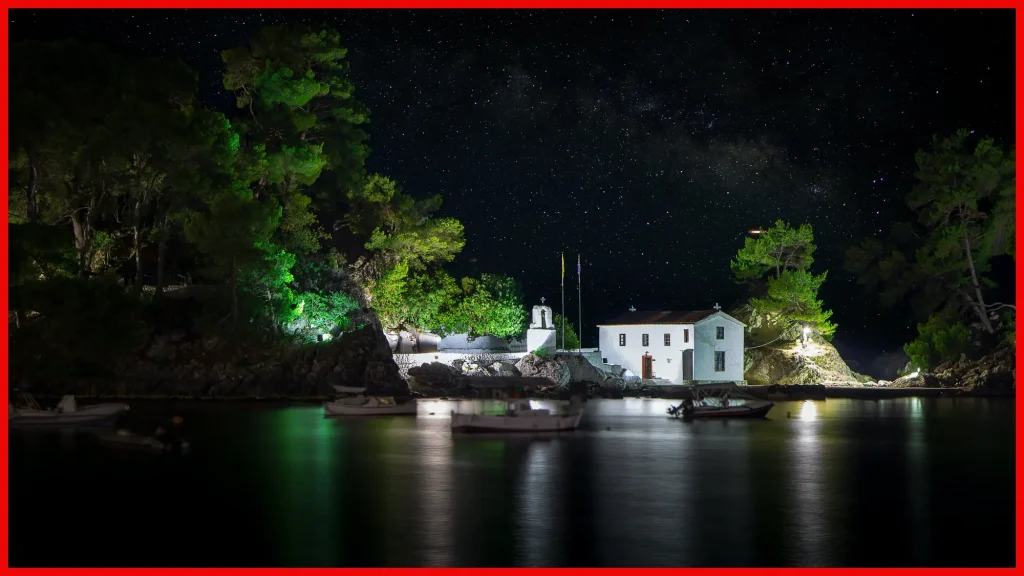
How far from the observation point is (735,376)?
5862 centimetres

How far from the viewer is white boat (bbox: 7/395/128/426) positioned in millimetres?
34438

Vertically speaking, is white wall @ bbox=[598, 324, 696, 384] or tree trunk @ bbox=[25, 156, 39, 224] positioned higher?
tree trunk @ bbox=[25, 156, 39, 224]

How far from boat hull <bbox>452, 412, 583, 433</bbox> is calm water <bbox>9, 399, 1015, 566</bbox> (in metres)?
0.90

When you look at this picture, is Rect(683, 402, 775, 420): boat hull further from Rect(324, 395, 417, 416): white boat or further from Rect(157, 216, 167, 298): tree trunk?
Rect(157, 216, 167, 298): tree trunk

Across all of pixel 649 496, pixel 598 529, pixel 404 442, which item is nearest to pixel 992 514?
pixel 649 496

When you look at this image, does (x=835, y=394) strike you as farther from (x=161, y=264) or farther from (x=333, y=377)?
(x=161, y=264)

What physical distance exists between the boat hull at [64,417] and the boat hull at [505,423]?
38.9ft

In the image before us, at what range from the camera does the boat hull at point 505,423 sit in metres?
33.8

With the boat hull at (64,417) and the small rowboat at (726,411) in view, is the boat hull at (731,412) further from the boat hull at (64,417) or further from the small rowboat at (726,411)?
the boat hull at (64,417)

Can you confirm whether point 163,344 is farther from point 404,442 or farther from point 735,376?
point 735,376

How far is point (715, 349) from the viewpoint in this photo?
58.4 metres

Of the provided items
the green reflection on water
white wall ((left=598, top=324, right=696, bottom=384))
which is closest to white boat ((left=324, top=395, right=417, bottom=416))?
the green reflection on water

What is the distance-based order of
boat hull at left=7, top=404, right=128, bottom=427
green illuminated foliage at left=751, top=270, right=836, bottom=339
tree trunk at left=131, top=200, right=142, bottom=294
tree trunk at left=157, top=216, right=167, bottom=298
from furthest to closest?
green illuminated foliage at left=751, top=270, right=836, bottom=339 → tree trunk at left=157, top=216, right=167, bottom=298 → tree trunk at left=131, top=200, right=142, bottom=294 → boat hull at left=7, top=404, right=128, bottom=427

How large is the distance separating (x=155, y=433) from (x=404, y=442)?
23.8 ft
